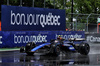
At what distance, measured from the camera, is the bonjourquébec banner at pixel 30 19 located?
907 inches

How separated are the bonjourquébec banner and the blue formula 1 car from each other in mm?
8134

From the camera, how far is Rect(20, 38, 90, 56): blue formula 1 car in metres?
14.6

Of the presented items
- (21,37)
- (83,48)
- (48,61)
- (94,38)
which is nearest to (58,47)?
(83,48)

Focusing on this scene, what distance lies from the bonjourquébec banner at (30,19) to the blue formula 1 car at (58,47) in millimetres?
8134

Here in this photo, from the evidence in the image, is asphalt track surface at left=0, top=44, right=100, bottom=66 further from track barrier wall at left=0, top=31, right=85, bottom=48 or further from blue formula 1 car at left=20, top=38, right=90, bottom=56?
track barrier wall at left=0, top=31, right=85, bottom=48

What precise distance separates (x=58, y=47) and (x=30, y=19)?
10.3 m

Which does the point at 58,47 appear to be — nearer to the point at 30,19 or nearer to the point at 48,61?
the point at 48,61

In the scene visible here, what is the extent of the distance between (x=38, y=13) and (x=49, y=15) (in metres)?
1.47

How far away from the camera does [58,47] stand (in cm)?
1504

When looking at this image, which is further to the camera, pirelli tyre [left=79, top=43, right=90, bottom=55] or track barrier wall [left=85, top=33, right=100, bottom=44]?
track barrier wall [left=85, top=33, right=100, bottom=44]

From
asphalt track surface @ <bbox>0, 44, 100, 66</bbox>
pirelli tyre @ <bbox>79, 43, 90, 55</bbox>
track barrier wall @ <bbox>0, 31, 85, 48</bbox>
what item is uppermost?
track barrier wall @ <bbox>0, 31, 85, 48</bbox>

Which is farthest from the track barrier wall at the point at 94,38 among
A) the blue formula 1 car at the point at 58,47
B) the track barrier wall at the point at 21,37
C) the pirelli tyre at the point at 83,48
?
the pirelli tyre at the point at 83,48

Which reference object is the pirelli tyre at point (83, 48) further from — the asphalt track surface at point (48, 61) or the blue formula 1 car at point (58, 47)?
the asphalt track surface at point (48, 61)

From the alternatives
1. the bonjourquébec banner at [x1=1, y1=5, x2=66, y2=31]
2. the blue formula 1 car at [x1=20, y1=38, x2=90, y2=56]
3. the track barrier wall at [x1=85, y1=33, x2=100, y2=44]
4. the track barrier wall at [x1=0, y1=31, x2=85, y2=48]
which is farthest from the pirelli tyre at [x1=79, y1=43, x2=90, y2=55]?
the track barrier wall at [x1=85, y1=33, x2=100, y2=44]
